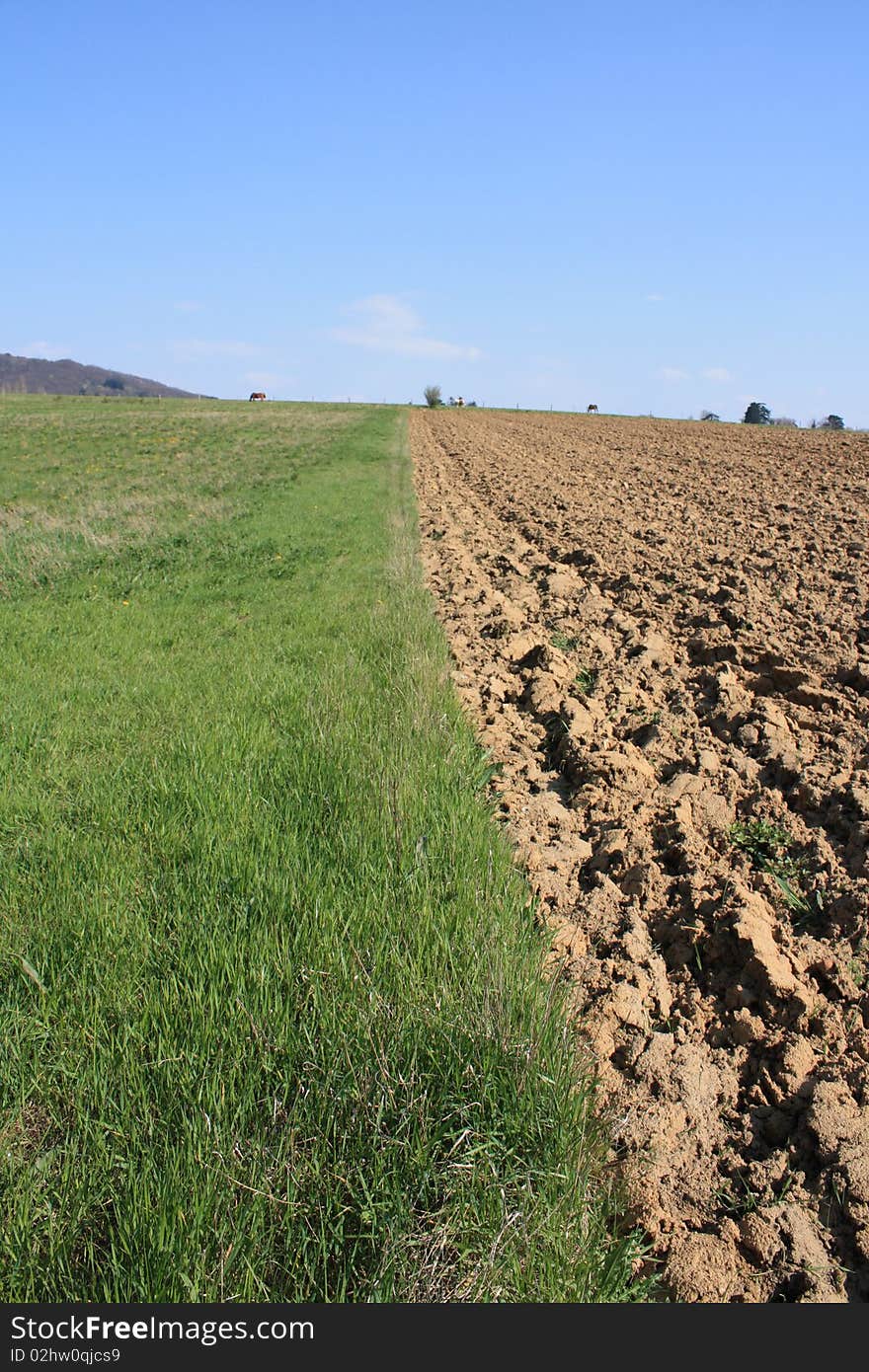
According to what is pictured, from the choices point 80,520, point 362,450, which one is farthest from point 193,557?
point 362,450

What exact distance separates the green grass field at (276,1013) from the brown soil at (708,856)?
31cm

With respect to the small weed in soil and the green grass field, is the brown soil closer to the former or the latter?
the small weed in soil

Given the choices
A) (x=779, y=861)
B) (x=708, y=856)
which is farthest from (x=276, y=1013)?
(x=779, y=861)

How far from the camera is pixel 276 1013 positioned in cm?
270

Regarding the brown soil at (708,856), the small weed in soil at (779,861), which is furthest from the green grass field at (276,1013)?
the small weed in soil at (779,861)

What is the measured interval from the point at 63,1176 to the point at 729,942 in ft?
8.33

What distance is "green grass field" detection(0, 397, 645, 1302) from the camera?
6.87 feet

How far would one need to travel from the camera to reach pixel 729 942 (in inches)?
139

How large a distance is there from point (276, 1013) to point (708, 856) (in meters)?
2.33

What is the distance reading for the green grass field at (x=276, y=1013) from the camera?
209cm

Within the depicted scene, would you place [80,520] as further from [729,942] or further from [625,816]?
[729,942]

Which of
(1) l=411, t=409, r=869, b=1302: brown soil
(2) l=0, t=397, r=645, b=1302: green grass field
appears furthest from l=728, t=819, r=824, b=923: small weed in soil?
(2) l=0, t=397, r=645, b=1302: green grass field

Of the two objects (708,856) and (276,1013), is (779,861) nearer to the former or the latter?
(708,856)

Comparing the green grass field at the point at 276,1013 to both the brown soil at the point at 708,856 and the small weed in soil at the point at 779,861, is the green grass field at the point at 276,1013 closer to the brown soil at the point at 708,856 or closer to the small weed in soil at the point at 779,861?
the brown soil at the point at 708,856
